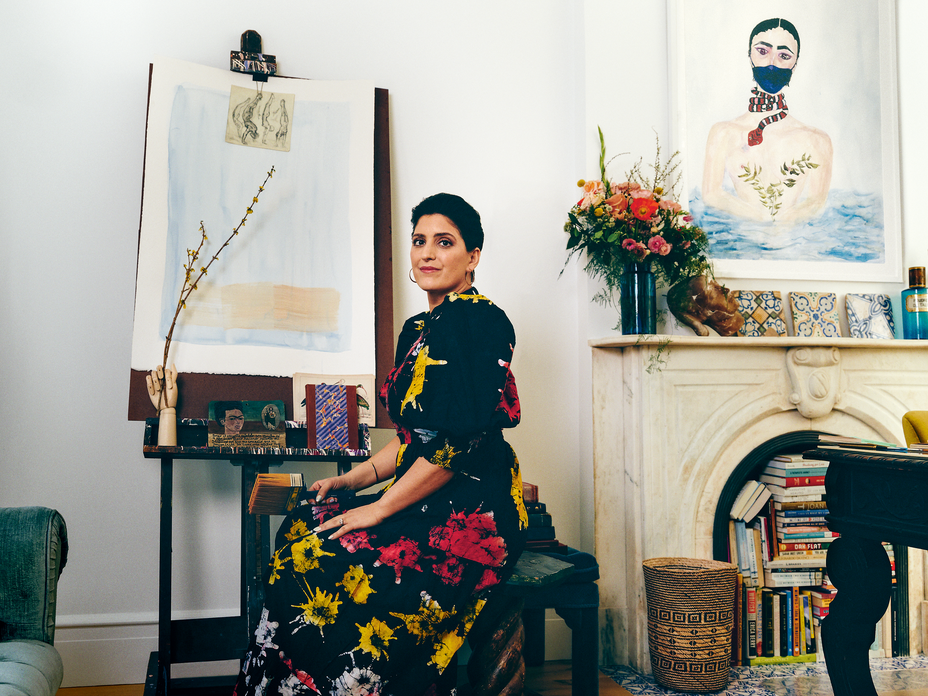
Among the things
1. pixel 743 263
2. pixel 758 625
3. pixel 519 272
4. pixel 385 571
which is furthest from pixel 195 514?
pixel 743 263

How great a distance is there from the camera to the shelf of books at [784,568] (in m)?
2.62

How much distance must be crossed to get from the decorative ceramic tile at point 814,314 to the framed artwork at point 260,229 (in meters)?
1.72

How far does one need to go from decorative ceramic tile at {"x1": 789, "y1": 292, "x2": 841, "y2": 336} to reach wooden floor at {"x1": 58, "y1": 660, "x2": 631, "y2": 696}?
1549 mm

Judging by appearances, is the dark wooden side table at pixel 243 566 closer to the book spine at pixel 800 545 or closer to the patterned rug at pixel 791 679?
the patterned rug at pixel 791 679

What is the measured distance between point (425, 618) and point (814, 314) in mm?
2115

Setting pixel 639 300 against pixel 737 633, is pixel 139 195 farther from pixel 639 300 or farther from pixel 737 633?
pixel 737 633

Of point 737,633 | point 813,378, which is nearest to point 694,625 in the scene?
point 737,633

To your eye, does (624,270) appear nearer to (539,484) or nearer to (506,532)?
(539,484)

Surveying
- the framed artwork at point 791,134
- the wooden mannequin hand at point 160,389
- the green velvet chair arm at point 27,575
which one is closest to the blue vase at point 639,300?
the framed artwork at point 791,134

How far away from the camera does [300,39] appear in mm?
2633

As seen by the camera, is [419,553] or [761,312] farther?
[761,312]

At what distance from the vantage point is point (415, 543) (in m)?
1.65

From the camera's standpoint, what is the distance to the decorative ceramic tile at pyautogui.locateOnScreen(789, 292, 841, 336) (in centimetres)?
281

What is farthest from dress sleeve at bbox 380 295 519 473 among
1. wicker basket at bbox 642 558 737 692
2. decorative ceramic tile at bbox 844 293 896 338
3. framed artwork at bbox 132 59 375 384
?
decorative ceramic tile at bbox 844 293 896 338
